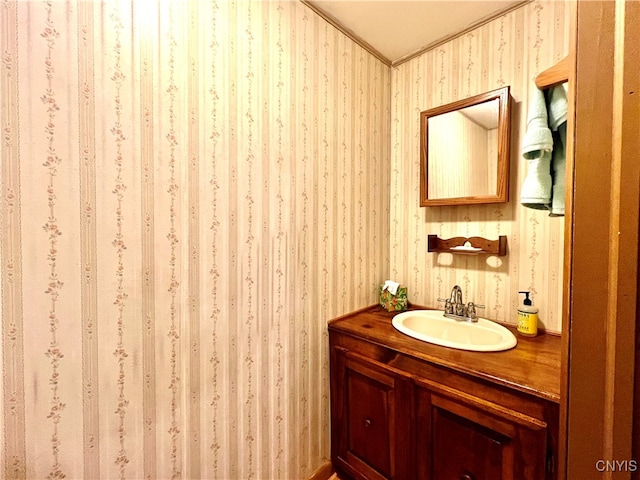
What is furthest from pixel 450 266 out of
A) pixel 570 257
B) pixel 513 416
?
pixel 570 257

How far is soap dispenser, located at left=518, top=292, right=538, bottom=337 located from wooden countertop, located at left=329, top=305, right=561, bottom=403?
3 cm

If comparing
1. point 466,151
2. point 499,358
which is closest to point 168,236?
point 499,358

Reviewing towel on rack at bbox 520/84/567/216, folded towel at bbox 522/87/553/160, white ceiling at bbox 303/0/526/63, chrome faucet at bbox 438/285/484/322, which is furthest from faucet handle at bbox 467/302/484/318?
white ceiling at bbox 303/0/526/63

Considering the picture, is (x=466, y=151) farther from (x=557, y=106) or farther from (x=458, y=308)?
(x=458, y=308)

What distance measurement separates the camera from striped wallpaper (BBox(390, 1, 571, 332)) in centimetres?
121

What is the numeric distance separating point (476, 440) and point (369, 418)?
45 cm

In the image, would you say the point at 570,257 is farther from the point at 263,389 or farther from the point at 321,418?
the point at 321,418

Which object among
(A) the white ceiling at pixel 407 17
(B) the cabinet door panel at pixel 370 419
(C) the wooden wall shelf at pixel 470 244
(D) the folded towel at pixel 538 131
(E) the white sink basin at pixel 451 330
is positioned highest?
(A) the white ceiling at pixel 407 17

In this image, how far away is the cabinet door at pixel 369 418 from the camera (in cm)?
109

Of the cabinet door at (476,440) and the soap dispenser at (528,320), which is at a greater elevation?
the soap dispenser at (528,320)

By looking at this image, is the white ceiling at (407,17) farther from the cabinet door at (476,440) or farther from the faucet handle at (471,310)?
the cabinet door at (476,440)

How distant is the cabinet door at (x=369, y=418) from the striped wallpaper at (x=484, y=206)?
2.07 ft

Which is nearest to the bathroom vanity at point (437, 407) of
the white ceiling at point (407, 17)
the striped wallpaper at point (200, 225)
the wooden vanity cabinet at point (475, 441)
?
the wooden vanity cabinet at point (475, 441)

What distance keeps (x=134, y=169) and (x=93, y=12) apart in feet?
1.41
